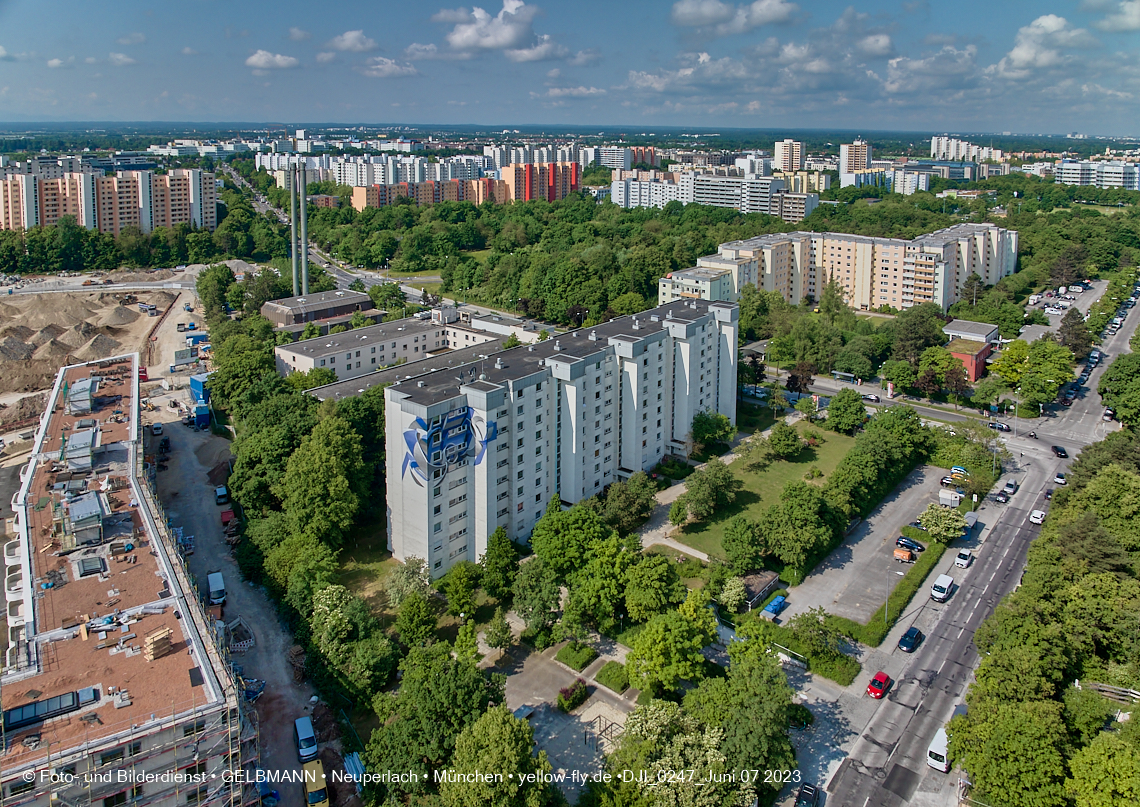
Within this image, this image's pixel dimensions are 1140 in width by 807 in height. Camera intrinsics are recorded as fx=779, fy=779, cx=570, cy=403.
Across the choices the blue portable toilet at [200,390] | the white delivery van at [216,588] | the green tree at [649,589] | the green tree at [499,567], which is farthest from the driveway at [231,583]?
the green tree at [649,589]

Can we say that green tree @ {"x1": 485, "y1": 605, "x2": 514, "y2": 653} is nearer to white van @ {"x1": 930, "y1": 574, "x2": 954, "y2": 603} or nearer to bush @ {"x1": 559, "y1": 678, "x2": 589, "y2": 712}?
bush @ {"x1": 559, "y1": 678, "x2": 589, "y2": 712}

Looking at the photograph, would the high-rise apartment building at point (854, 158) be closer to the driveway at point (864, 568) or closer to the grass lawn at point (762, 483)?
the grass lawn at point (762, 483)

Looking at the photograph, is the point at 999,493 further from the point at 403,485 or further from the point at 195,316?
the point at 195,316

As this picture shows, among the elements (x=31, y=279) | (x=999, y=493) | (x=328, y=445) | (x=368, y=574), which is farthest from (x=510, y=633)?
(x=31, y=279)

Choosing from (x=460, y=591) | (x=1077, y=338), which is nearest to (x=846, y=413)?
(x=1077, y=338)

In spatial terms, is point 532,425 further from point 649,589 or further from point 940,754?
point 940,754

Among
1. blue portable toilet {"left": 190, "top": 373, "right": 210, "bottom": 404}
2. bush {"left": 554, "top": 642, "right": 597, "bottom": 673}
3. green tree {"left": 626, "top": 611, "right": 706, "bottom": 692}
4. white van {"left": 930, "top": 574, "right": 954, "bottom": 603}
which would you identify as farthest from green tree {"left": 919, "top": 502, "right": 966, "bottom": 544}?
blue portable toilet {"left": 190, "top": 373, "right": 210, "bottom": 404}
